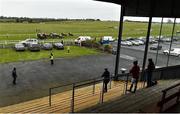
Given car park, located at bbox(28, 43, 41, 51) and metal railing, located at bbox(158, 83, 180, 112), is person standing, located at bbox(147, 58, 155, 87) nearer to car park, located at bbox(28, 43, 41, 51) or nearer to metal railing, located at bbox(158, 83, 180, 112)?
metal railing, located at bbox(158, 83, 180, 112)

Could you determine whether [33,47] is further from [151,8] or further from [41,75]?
[151,8]

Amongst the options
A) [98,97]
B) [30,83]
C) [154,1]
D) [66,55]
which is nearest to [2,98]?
[30,83]

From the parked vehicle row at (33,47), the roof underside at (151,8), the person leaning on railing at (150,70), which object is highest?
the roof underside at (151,8)

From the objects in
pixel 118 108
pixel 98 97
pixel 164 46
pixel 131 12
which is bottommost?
pixel 98 97

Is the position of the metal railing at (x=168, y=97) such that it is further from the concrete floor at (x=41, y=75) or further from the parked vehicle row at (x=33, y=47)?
the parked vehicle row at (x=33, y=47)

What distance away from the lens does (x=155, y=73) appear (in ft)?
49.8

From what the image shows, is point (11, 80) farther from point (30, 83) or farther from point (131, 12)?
point (131, 12)

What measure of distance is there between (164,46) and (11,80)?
478 inches

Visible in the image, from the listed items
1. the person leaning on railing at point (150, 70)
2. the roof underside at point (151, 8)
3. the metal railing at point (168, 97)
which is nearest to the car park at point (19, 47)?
the roof underside at point (151, 8)

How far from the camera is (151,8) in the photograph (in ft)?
46.6

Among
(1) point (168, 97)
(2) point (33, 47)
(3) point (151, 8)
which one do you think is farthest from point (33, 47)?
(1) point (168, 97)

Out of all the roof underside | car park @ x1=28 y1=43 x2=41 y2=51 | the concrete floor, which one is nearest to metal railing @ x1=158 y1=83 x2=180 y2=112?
the roof underside

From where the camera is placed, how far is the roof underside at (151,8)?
44.1ft

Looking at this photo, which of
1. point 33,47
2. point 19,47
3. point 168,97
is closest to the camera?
point 168,97
